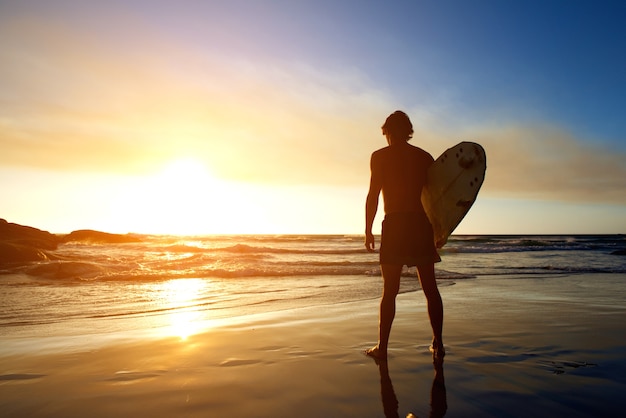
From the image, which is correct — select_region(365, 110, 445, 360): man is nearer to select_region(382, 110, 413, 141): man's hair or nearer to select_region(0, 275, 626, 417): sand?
select_region(382, 110, 413, 141): man's hair

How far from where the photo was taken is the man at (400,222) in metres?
4.03

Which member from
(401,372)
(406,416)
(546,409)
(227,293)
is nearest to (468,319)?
(401,372)

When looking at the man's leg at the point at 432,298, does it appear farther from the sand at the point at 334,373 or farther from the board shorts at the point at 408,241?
the sand at the point at 334,373

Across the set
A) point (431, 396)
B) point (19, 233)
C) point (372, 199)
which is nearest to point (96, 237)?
point (19, 233)

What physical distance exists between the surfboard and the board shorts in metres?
0.42

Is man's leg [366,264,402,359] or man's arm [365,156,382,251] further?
man's arm [365,156,382,251]

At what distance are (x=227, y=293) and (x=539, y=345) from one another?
6.63 m

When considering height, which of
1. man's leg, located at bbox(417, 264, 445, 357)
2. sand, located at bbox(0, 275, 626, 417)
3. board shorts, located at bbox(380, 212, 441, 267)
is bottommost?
sand, located at bbox(0, 275, 626, 417)

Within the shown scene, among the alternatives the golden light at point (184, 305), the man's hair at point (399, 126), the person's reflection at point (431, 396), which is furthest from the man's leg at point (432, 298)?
the golden light at point (184, 305)

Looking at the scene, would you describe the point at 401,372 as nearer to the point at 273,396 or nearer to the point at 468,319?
the point at 273,396

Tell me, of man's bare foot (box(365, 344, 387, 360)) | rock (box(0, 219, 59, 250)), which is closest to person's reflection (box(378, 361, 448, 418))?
man's bare foot (box(365, 344, 387, 360))

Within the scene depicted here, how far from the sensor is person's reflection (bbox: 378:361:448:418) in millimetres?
2601

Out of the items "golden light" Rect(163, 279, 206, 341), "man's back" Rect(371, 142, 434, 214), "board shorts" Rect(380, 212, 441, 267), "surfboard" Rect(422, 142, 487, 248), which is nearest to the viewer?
"board shorts" Rect(380, 212, 441, 267)

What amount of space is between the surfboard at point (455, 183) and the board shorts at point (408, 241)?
0.42m
